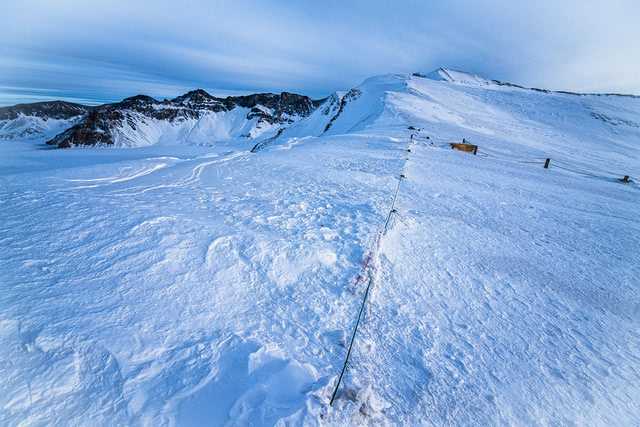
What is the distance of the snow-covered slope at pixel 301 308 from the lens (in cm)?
220

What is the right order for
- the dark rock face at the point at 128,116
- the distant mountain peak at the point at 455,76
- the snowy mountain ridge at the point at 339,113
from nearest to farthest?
1. the snowy mountain ridge at the point at 339,113
2. the distant mountain peak at the point at 455,76
3. the dark rock face at the point at 128,116

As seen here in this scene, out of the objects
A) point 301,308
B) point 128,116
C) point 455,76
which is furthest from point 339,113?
point 128,116

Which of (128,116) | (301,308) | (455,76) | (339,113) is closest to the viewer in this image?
(301,308)

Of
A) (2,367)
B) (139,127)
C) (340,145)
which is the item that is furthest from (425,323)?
(139,127)

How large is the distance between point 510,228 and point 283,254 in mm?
5106

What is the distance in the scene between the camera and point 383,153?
42.7ft

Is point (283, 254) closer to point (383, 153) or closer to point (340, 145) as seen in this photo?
point (383, 153)

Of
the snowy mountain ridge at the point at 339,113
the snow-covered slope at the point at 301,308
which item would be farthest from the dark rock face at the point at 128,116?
the snow-covered slope at the point at 301,308

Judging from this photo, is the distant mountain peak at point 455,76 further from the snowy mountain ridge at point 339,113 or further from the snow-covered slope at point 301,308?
the snow-covered slope at point 301,308

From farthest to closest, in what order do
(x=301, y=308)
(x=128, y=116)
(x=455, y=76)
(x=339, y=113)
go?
(x=128, y=116) → (x=455, y=76) → (x=339, y=113) → (x=301, y=308)

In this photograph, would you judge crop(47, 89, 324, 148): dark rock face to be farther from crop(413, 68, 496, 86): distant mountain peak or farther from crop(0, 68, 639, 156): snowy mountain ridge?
crop(413, 68, 496, 86): distant mountain peak

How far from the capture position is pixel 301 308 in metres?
3.21

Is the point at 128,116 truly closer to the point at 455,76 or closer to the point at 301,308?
the point at 455,76

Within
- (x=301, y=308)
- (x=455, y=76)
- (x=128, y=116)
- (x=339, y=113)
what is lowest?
(x=128, y=116)
